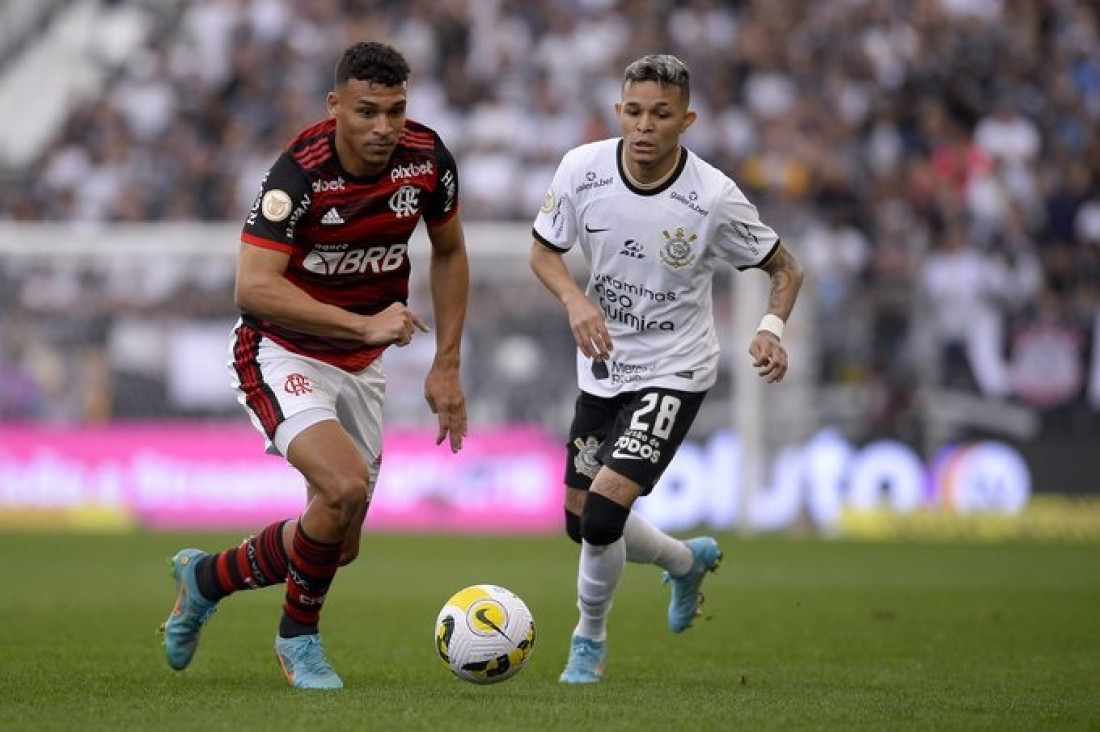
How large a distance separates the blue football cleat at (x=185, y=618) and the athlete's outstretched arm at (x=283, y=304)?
126 centimetres

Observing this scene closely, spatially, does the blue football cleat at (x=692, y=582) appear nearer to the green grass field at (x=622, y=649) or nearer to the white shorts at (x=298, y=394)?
the green grass field at (x=622, y=649)

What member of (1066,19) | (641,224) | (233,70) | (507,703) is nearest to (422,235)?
(233,70)

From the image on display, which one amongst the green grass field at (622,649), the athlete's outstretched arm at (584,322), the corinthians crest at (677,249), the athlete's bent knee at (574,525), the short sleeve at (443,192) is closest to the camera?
the green grass field at (622,649)

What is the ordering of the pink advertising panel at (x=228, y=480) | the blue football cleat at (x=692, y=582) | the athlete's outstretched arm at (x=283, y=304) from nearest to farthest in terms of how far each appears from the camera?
the athlete's outstretched arm at (x=283, y=304) < the blue football cleat at (x=692, y=582) < the pink advertising panel at (x=228, y=480)

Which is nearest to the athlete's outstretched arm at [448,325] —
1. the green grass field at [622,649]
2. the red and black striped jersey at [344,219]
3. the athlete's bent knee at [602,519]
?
the red and black striped jersey at [344,219]

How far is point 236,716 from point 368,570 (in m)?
8.41

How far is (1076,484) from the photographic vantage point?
18.4m

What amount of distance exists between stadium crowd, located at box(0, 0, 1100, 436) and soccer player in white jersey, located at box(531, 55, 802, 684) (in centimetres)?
1071

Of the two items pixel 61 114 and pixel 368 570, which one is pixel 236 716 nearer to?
pixel 368 570

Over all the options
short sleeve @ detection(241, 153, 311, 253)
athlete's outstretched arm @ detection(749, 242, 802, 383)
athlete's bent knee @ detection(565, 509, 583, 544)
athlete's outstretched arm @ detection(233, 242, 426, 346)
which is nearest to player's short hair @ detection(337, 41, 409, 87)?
short sleeve @ detection(241, 153, 311, 253)

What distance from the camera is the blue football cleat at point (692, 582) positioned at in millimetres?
8891

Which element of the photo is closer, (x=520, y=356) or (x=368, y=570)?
(x=368, y=570)

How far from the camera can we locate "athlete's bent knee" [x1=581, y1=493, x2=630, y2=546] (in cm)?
800

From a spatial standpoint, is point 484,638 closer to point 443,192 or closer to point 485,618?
point 485,618
